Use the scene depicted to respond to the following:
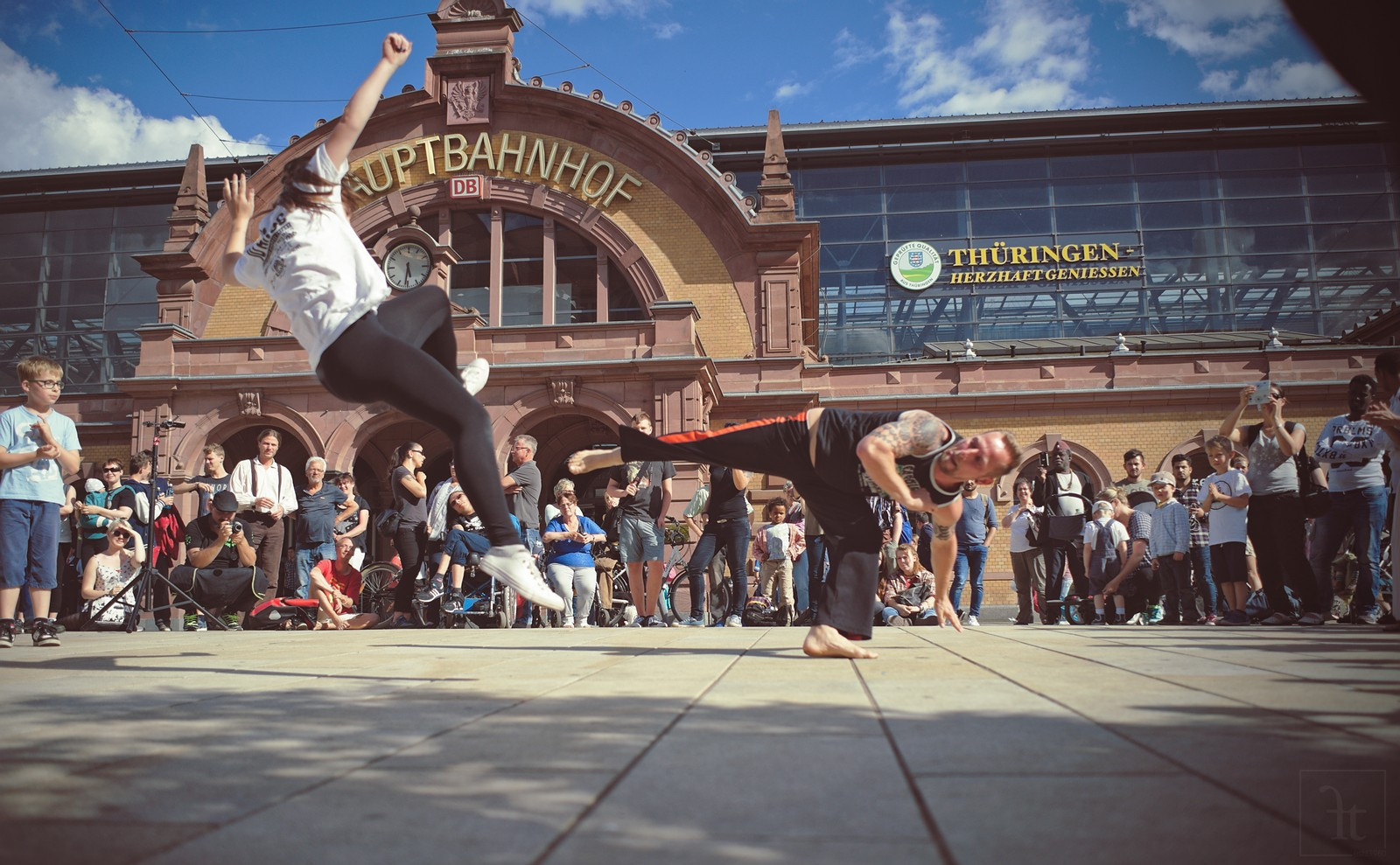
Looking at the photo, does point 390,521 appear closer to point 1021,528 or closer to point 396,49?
point 1021,528

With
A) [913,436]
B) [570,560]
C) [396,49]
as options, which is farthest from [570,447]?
[396,49]

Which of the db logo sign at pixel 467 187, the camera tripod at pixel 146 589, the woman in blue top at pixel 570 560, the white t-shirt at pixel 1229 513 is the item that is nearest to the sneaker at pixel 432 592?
the woman in blue top at pixel 570 560

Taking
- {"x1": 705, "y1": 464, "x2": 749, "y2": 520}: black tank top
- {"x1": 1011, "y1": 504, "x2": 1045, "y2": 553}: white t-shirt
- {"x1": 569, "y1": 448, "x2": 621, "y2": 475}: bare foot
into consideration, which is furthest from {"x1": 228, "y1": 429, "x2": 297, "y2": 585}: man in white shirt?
{"x1": 1011, "y1": 504, "x2": 1045, "y2": 553}: white t-shirt

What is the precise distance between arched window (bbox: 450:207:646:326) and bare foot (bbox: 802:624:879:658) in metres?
21.8

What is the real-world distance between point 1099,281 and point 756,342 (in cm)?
1498

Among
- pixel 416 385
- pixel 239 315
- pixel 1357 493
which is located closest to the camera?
pixel 416 385

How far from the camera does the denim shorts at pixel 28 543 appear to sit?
640 centimetres

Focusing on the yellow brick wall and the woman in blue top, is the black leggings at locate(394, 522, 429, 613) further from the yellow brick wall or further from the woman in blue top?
the yellow brick wall

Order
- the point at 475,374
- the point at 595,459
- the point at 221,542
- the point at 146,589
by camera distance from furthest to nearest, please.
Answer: the point at 221,542, the point at 146,589, the point at 595,459, the point at 475,374

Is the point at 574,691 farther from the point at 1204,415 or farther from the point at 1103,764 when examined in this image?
the point at 1204,415

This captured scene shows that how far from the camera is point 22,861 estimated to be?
52.9 inches

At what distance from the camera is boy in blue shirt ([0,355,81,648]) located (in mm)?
6387

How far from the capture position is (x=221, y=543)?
35.0 ft

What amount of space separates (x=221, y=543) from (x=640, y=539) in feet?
14.9
